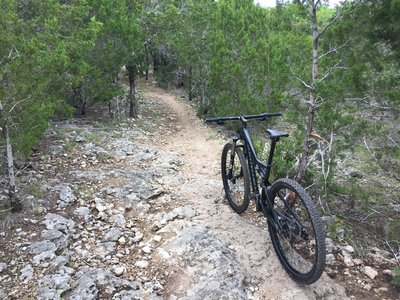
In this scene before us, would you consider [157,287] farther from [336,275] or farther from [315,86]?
[315,86]

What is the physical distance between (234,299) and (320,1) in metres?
3.82

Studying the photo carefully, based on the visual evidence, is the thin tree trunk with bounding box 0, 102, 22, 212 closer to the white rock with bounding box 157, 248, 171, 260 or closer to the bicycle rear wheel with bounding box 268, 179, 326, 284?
the white rock with bounding box 157, 248, 171, 260

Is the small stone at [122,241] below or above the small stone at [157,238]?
below

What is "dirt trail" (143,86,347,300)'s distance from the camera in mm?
3533

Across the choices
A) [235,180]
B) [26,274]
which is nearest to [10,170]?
[26,274]

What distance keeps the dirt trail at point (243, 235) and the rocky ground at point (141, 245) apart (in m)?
0.01


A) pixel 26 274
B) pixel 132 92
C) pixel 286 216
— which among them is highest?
pixel 132 92

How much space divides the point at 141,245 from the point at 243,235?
4.35ft

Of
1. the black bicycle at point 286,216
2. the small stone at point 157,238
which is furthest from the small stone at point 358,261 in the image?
the small stone at point 157,238

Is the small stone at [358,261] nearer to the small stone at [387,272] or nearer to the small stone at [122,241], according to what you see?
the small stone at [387,272]

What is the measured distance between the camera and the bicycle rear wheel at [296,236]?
10.3 ft

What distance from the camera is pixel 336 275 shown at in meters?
3.89

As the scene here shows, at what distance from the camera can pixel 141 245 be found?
4.28 m

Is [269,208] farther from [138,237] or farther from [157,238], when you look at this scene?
[138,237]
